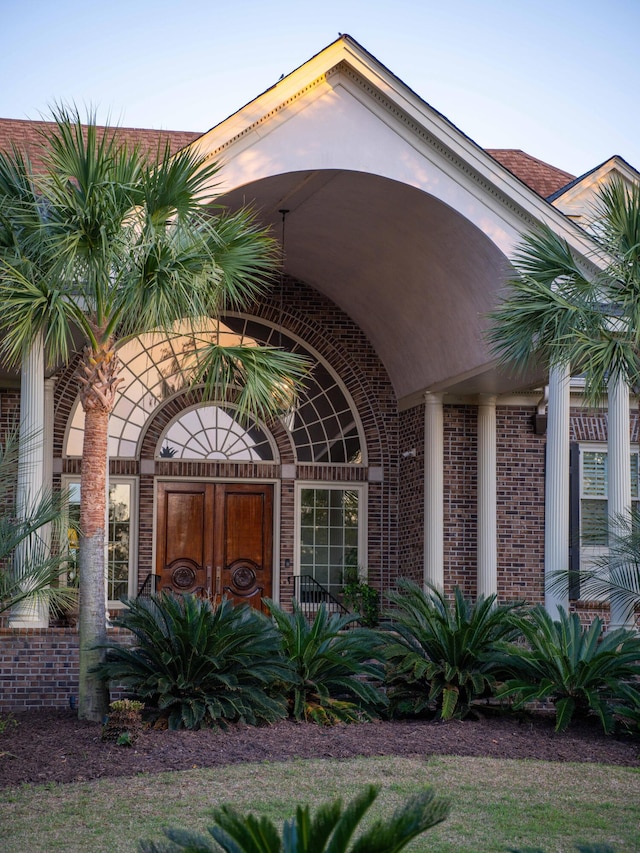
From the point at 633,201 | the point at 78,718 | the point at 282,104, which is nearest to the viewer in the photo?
the point at 78,718

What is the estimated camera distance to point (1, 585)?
30.6ft

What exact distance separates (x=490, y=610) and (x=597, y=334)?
304 cm

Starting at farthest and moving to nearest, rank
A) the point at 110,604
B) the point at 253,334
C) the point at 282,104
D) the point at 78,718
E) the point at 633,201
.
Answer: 1. the point at 253,334
2. the point at 110,604
3. the point at 282,104
4. the point at 633,201
5. the point at 78,718

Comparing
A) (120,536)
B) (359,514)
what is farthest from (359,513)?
(120,536)

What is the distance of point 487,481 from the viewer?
1572 centimetres

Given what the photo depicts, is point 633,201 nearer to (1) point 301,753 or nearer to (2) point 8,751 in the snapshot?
(1) point 301,753

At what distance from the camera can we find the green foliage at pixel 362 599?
632 inches

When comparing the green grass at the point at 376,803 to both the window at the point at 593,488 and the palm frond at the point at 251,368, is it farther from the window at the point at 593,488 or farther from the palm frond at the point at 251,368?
the window at the point at 593,488

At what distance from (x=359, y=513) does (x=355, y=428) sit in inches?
52.8

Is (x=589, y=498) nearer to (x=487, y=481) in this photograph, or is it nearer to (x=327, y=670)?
(x=487, y=481)

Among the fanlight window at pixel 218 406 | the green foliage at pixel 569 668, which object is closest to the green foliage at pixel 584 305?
the green foliage at pixel 569 668

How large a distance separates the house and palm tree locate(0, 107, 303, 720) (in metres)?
3.25

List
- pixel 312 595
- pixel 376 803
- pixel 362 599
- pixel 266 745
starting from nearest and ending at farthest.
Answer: pixel 376 803 < pixel 266 745 < pixel 362 599 < pixel 312 595

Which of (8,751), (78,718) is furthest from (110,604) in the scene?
(8,751)
